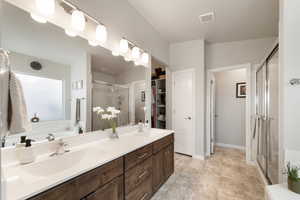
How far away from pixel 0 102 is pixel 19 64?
619 mm

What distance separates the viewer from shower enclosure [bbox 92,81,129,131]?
171cm

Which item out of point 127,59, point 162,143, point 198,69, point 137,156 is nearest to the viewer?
point 137,156

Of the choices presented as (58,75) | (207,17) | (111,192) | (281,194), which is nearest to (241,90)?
(207,17)

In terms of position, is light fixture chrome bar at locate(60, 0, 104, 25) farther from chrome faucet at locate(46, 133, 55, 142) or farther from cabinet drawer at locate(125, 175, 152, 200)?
cabinet drawer at locate(125, 175, 152, 200)

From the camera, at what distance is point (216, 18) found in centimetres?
245

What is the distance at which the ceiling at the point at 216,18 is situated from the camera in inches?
83.4

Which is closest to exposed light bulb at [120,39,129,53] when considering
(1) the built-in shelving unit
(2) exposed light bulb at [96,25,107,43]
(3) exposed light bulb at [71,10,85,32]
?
(2) exposed light bulb at [96,25,107,43]

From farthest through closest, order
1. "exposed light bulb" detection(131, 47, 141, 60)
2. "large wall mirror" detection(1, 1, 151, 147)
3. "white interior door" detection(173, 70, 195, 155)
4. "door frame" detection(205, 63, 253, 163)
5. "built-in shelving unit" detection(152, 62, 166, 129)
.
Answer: "built-in shelving unit" detection(152, 62, 166, 129), "white interior door" detection(173, 70, 195, 155), "door frame" detection(205, 63, 253, 163), "exposed light bulb" detection(131, 47, 141, 60), "large wall mirror" detection(1, 1, 151, 147)

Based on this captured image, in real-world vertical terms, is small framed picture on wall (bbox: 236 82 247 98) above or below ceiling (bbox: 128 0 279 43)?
below

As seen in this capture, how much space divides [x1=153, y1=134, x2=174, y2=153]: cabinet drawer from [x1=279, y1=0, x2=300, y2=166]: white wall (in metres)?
1.30

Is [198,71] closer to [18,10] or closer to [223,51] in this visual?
[223,51]

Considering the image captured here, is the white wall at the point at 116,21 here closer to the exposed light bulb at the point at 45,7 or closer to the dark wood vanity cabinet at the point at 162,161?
the exposed light bulb at the point at 45,7

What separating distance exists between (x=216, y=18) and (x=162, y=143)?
2.28 meters

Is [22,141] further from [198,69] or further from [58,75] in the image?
[198,69]
